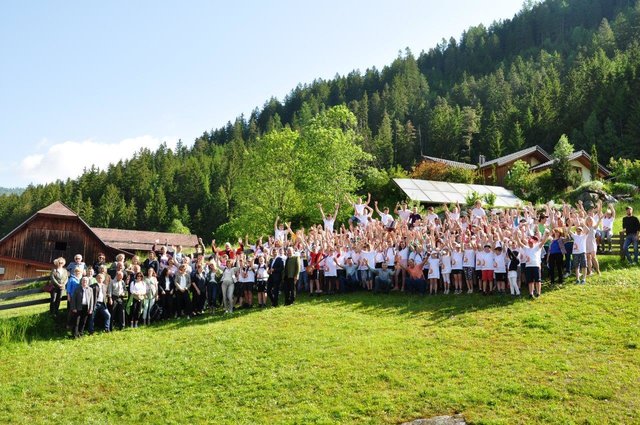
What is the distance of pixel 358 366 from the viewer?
11.5 metres

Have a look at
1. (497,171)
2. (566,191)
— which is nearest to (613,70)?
(497,171)

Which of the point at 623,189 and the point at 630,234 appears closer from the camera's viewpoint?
the point at 630,234

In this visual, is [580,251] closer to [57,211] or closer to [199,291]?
[199,291]

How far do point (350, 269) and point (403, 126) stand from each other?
87.9 metres

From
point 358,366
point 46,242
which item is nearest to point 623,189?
point 358,366

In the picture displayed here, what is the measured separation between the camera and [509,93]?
103m

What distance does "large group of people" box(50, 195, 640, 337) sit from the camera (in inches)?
624

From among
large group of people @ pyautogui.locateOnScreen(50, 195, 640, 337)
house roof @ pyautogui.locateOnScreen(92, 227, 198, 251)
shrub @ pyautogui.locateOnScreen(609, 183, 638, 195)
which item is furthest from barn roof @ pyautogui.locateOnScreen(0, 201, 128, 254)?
shrub @ pyautogui.locateOnScreen(609, 183, 638, 195)

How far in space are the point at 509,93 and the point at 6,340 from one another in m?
104

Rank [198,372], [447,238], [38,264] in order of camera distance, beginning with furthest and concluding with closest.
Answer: [38,264] → [447,238] → [198,372]

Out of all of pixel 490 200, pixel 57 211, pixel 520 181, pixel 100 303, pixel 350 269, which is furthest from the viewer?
pixel 57 211

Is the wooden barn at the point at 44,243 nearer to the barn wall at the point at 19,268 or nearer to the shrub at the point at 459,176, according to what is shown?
the barn wall at the point at 19,268

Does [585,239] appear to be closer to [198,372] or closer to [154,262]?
[198,372]

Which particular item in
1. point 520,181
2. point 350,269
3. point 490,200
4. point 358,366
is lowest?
point 358,366
